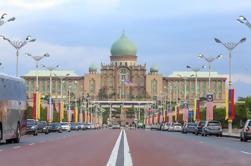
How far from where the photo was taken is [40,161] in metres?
24.2

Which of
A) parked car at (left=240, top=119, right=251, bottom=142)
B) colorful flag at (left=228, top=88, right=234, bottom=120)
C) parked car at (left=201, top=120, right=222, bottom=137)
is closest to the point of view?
parked car at (left=240, top=119, right=251, bottom=142)

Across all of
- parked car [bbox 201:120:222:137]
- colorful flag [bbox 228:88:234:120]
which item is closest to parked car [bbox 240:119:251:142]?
parked car [bbox 201:120:222:137]

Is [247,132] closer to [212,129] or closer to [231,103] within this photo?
[212,129]

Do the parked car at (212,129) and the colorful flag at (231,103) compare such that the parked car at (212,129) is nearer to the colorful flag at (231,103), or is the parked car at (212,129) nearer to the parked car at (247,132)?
the colorful flag at (231,103)

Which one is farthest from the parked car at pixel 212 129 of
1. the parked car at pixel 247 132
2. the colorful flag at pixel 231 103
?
the parked car at pixel 247 132

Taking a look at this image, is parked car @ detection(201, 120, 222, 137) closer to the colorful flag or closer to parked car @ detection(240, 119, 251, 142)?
the colorful flag

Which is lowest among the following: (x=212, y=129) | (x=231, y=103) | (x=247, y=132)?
(x=212, y=129)

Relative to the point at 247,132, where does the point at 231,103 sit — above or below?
above

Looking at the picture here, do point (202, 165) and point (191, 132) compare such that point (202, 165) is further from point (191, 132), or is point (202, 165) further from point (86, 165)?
point (191, 132)

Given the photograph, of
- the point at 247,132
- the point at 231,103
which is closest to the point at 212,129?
the point at 231,103

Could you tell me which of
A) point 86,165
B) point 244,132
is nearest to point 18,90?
point 244,132

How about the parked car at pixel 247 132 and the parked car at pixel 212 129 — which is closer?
the parked car at pixel 247 132

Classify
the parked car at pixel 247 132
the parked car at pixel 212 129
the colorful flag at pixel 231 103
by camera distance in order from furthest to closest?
the colorful flag at pixel 231 103, the parked car at pixel 212 129, the parked car at pixel 247 132

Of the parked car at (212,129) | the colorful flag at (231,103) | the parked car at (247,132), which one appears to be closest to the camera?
the parked car at (247,132)
